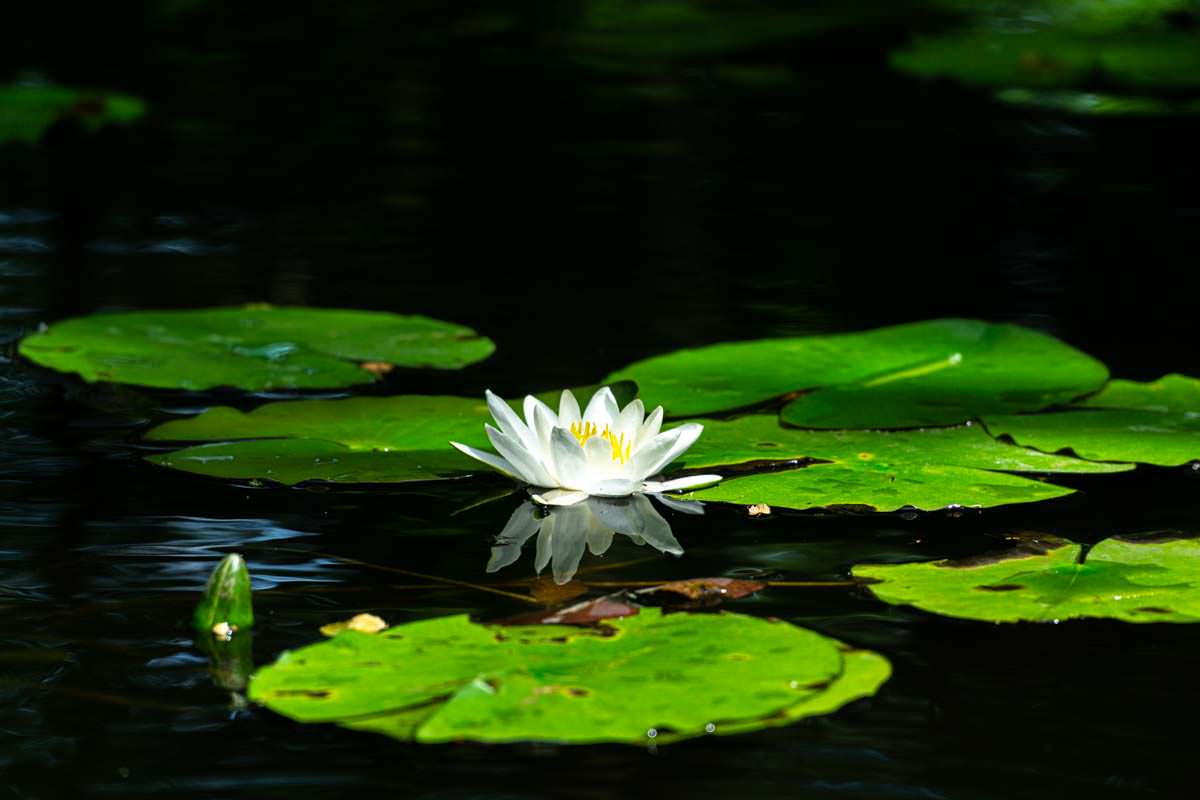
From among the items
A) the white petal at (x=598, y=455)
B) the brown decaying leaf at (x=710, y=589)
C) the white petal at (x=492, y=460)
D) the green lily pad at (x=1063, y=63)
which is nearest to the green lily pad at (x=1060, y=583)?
the brown decaying leaf at (x=710, y=589)

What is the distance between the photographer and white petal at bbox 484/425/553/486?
2281mm

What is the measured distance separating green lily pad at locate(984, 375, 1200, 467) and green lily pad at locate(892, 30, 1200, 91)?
4.78m

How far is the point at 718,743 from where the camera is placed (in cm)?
163

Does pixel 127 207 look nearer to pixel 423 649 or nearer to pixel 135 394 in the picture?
pixel 135 394

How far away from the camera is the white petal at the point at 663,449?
2283 mm

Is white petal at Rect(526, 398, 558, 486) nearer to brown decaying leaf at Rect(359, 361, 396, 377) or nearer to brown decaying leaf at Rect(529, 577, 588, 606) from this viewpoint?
brown decaying leaf at Rect(529, 577, 588, 606)

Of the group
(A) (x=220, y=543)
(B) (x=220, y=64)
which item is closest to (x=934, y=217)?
(A) (x=220, y=543)

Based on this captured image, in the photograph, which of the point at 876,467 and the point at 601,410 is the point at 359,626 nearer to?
the point at 601,410

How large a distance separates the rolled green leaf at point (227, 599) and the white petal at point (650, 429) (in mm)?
634

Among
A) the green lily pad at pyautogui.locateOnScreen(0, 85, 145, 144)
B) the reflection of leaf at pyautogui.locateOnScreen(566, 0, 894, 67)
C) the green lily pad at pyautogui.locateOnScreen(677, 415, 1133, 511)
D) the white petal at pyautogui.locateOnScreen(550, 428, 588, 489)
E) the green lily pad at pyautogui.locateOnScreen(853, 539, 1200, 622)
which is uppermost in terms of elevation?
the reflection of leaf at pyautogui.locateOnScreen(566, 0, 894, 67)

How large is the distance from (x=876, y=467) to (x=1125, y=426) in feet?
1.46

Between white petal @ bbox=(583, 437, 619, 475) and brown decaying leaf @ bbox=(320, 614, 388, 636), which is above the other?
white petal @ bbox=(583, 437, 619, 475)

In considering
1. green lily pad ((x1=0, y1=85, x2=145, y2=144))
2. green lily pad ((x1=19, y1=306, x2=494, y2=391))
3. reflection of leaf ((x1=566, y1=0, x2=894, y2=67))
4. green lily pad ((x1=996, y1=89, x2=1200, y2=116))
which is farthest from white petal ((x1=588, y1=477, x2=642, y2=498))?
reflection of leaf ((x1=566, y1=0, x2=894, y2=67))

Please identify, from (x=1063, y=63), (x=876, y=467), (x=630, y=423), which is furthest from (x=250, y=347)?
(x=1063, y=63)
